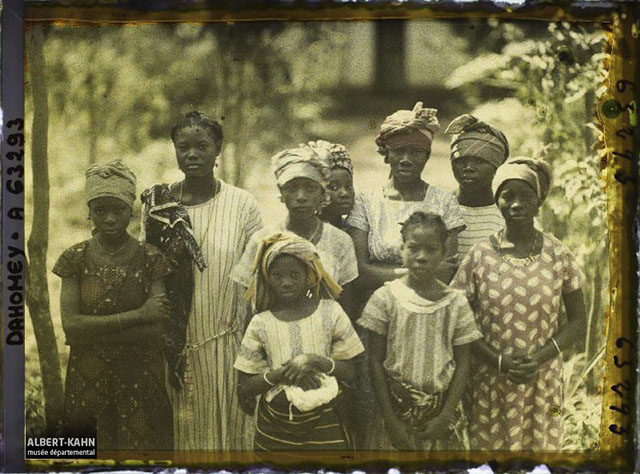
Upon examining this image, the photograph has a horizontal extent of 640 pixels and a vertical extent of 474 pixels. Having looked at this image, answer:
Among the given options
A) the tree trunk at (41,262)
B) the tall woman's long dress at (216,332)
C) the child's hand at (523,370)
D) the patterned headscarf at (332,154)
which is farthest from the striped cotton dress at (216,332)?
the child's hand at (523,370)

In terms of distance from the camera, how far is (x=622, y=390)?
2.21 metres

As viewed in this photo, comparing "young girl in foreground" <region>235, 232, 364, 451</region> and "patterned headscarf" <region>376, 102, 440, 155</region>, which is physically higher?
"patterned headscarf" <region>376, 102, 440, 155</region>

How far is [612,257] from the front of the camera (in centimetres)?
221

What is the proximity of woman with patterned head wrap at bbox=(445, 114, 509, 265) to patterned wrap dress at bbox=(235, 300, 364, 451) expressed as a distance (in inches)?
15.1

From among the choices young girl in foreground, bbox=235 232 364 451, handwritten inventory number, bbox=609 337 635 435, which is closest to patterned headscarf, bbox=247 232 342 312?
young girl in foreground, bbox=235 232 364 451

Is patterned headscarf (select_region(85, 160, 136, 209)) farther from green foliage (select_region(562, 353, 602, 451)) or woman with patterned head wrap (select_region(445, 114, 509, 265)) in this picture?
green foliage (select_region(562, 353, 602, 451))

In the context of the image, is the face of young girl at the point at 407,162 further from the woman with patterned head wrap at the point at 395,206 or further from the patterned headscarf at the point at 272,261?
the patterned headscarf at the point at 272,261

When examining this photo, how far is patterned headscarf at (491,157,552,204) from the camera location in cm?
220

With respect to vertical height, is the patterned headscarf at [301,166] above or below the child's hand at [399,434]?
above

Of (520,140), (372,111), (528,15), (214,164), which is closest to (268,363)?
(214,164)

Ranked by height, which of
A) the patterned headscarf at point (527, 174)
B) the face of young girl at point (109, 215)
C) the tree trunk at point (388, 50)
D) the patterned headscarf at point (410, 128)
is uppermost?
the tree trunk at point (388, 50)

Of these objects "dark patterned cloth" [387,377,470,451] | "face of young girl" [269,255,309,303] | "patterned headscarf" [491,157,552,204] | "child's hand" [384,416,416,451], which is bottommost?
"child's hand" [384,416,416,451]

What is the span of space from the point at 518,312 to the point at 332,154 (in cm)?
66

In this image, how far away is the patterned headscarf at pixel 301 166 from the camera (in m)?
2.20
